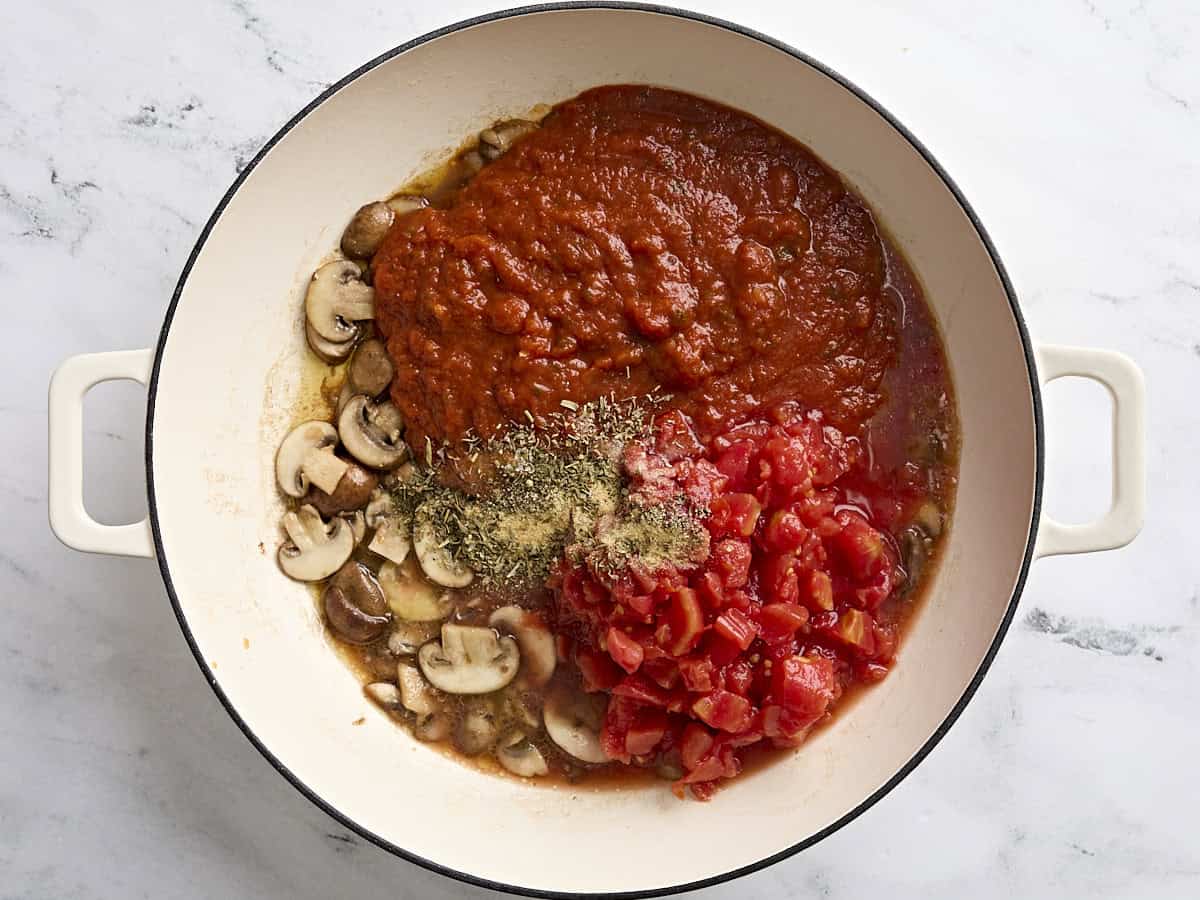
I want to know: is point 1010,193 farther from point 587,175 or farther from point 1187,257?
point 587,175

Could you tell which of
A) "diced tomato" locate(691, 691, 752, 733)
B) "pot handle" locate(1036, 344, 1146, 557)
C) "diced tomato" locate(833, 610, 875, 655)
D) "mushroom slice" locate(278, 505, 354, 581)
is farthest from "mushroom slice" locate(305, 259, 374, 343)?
"pot handle" locate(1036, 344, 1146, 557)

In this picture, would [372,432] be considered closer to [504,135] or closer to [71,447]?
[71,447]

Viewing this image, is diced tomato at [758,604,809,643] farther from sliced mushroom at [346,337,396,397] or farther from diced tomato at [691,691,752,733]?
sliced mushroom at [346,337,396,397]

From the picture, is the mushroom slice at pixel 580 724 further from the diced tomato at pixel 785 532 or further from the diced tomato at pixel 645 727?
the diced tomato at pixel 785 532

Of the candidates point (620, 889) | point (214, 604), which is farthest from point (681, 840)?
point (214, 604)

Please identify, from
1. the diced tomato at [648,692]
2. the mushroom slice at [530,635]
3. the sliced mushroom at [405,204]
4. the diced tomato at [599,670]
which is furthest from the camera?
the sliced mushroom at [405,204]

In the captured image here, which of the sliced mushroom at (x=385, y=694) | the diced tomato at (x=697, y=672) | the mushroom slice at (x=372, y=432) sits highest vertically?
the diced tomato at (x=697, y=672)

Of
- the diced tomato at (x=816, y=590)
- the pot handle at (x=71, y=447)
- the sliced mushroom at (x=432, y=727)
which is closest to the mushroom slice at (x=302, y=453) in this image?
the pot handle at (x=71, y=447)

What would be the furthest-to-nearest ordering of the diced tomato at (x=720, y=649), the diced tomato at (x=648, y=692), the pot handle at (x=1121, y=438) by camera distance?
the diced tomato at (x=648, y=692)
the diced tomato at (x=720, y=649)
the pot handle at (x=1121, y=438)
